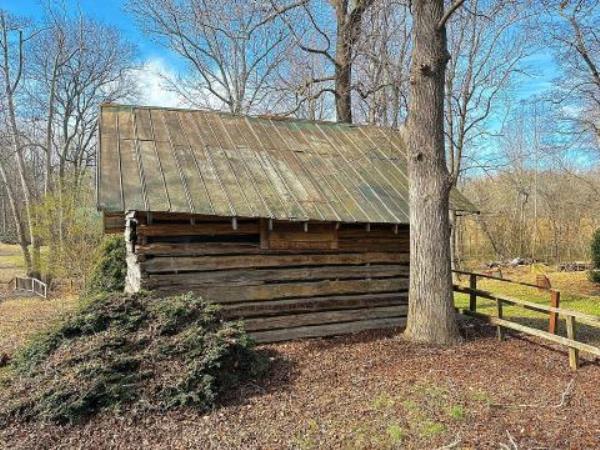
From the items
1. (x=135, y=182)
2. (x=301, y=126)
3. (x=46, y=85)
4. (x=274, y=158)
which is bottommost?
(x=135, y=182)

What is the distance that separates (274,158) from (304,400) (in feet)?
16.0

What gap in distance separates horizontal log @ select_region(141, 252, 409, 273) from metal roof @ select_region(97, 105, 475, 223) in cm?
93

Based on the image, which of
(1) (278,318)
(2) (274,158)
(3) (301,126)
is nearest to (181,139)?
(2) (274,158)

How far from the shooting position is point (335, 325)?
8.71 metres

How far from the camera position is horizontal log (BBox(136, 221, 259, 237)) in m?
7.34

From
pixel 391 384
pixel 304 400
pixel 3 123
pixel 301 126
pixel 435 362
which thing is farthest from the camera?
pixel 3 123

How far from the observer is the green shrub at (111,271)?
11359mm

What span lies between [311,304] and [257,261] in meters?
1.31

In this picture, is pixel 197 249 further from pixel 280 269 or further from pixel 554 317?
pixel 554 317

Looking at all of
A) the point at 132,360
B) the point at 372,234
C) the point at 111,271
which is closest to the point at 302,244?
the point at 372,234

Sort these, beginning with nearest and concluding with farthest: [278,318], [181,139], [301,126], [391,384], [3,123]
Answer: [391,384], [278,318], [181,139], [301,126], [3,123]

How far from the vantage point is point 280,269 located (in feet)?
27.1

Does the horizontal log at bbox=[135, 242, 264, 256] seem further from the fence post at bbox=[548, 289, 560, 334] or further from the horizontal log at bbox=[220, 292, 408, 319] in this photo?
the fence post at bbox=[548, 289, 560, 334]

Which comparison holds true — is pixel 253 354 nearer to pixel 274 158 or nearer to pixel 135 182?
pixel 135 182
